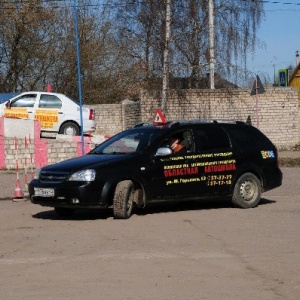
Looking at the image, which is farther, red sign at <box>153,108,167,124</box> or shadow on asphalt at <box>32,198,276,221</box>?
red sign at <box>153,108,167,124</box>

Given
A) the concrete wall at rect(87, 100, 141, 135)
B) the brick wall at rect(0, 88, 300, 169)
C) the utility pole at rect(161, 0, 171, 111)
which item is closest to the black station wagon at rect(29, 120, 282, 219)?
the utility pole at rect(161, 0, 171, 111)

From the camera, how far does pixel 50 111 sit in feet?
84.7

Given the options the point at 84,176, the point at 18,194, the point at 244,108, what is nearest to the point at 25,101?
the point at 18,194

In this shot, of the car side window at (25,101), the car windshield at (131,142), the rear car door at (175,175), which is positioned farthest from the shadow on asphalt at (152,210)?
the car side window at (25,101)

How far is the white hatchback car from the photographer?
84.6ft

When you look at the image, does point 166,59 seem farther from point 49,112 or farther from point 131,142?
point 131,142

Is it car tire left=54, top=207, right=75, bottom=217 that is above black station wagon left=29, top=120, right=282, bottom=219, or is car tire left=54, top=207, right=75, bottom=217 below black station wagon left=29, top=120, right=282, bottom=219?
below

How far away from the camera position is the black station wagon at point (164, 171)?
40.5 ft

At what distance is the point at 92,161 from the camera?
1266 centimetres

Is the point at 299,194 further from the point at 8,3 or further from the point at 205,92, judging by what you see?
the point at 8,3

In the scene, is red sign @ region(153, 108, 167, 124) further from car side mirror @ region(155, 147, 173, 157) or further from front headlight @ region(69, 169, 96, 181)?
front headlight @ region(69, 169, 96, 181)

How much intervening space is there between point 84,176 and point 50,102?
1408 cm

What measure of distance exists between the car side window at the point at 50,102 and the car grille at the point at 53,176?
13.2 m

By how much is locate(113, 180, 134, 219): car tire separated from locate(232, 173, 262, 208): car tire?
2242 millimetres
